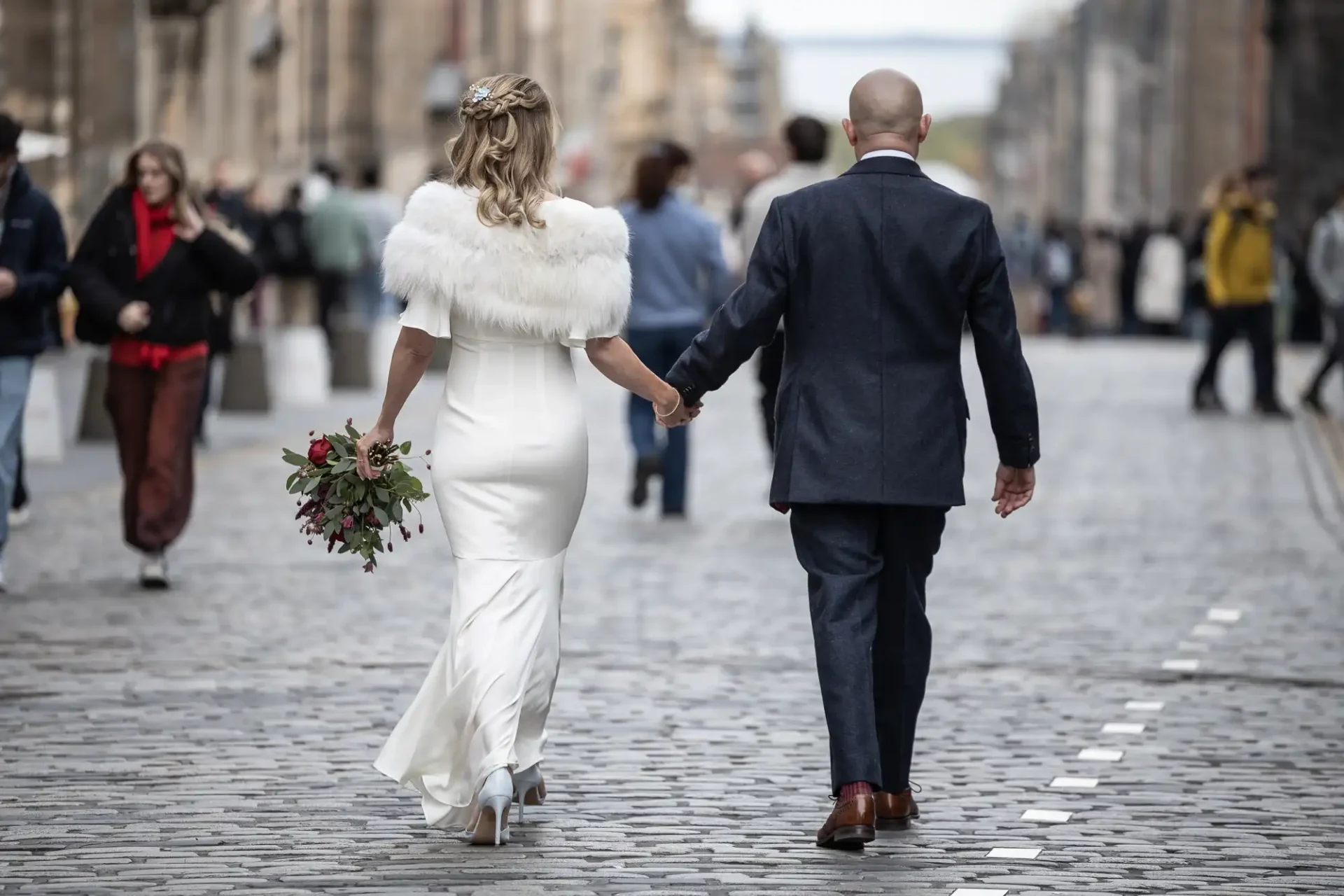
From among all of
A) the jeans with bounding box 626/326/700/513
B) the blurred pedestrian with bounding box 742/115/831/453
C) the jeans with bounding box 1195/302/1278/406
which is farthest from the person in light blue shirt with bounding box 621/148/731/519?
the jeans with bounding box 1195/302/1278/406

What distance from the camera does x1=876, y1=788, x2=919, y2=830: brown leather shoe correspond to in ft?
23.6

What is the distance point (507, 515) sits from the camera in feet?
23.1

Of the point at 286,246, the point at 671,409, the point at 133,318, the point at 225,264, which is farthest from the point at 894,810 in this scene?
the point at 286,246

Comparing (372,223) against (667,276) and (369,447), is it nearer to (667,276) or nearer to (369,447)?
(667,276)

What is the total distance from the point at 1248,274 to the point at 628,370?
16068 mm

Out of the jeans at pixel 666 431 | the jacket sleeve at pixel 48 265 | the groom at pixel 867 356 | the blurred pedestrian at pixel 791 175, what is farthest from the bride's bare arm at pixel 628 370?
the jeans at pixel 666 431

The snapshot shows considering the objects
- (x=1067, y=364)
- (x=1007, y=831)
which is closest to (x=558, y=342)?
(x=1007, y=831)

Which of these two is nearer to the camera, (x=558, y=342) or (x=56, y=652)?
(x=558, y=342)

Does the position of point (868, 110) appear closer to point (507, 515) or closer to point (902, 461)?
point (902, 461)

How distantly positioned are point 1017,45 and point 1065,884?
159974mm

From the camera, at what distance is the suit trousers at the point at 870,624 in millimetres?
6891

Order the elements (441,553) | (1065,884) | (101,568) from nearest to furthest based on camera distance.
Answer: (1065,884) < (101,568) < (441,553)

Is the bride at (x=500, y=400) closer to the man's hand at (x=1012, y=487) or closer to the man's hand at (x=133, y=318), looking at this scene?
the man's hand at (x=1012, y=487)

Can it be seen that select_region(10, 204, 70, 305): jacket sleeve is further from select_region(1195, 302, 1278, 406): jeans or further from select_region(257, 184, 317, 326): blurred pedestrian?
select_region(257, 184, 317, 326): blurred pedestrian
